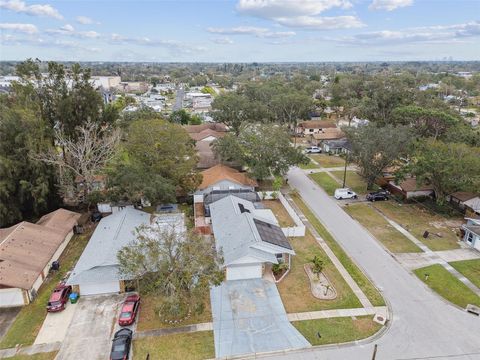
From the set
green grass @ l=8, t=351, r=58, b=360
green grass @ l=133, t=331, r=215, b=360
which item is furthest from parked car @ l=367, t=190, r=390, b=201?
green grass @ l=8, t=351, r=58, b=360

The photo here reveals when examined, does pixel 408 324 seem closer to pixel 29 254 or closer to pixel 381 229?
pixel 381 229

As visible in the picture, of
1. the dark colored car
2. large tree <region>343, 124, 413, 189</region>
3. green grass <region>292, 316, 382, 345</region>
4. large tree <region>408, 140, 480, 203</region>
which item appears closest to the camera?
the dark colored car

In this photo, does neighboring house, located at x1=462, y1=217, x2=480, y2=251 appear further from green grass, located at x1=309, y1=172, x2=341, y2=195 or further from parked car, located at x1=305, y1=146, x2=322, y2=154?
parked car, located at x1=305, y1=146, x2=322, y2=154

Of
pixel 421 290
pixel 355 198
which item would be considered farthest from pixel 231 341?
pixel 355 198

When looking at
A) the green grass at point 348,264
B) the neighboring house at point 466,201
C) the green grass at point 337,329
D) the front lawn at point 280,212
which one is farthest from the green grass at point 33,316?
the neighboring house at point 466,201

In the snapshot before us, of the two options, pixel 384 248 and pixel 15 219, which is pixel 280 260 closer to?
pixel 384 248

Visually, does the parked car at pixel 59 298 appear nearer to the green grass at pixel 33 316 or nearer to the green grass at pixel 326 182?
the green grass at pixel 33 316
